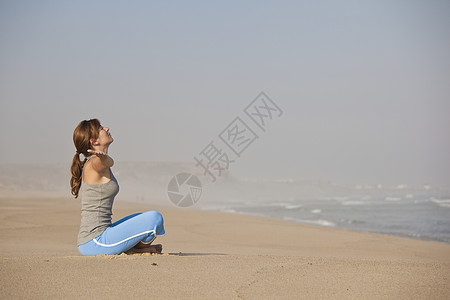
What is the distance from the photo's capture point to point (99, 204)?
166 inches

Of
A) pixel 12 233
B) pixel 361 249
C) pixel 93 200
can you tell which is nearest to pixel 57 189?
pixel 12 233

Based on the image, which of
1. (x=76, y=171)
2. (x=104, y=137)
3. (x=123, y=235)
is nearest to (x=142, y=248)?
(x=123, y=235)

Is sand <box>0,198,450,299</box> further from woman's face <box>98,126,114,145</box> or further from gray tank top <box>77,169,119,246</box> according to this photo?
woman's face <box>98,126,114,145</box>

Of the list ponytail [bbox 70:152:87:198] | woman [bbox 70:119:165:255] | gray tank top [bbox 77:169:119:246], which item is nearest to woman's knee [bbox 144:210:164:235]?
woman [bbox 70:119:165:255]

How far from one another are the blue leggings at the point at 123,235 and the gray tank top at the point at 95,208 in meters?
0.06

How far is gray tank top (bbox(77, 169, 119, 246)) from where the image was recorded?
13.8ft

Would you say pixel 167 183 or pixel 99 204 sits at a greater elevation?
pixel 167 183

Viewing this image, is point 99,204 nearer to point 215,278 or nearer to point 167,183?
point 215,278

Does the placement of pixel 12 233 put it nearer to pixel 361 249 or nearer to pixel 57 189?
pixel 361 249

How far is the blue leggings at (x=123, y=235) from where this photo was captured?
13.6ft

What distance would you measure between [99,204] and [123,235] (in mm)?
354

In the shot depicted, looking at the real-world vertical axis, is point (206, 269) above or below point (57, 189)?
below

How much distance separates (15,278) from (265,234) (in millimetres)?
8348

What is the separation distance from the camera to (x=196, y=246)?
27.6ft
